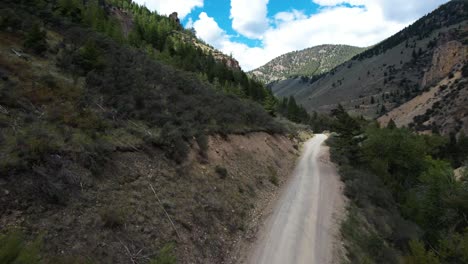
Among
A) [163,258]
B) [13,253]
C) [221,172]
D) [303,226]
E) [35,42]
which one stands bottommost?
[303,226]

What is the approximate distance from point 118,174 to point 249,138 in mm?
17899

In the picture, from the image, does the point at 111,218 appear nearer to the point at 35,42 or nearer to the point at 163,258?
the point at 163,258

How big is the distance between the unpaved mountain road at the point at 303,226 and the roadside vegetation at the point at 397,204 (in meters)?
1.01

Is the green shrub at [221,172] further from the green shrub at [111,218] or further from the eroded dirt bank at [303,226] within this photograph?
the green shrub at [111,218]

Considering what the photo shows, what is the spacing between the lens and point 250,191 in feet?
66.0

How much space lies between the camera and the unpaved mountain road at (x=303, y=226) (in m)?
13.7

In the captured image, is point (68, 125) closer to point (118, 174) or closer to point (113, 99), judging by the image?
point (118, 174)

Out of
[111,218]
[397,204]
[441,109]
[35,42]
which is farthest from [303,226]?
[441,109]

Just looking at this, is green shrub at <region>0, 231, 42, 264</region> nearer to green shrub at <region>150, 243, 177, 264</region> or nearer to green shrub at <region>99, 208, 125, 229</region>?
green shrub at <region>99, 208, 125, 229</region>

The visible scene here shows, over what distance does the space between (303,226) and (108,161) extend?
430 inches

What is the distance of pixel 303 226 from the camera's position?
17125 millimetres

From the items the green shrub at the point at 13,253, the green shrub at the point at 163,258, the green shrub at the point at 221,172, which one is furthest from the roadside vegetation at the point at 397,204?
the green shrub at the point at 13,253

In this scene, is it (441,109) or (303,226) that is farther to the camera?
(441,109)

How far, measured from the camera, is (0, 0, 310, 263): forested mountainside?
8672mm
